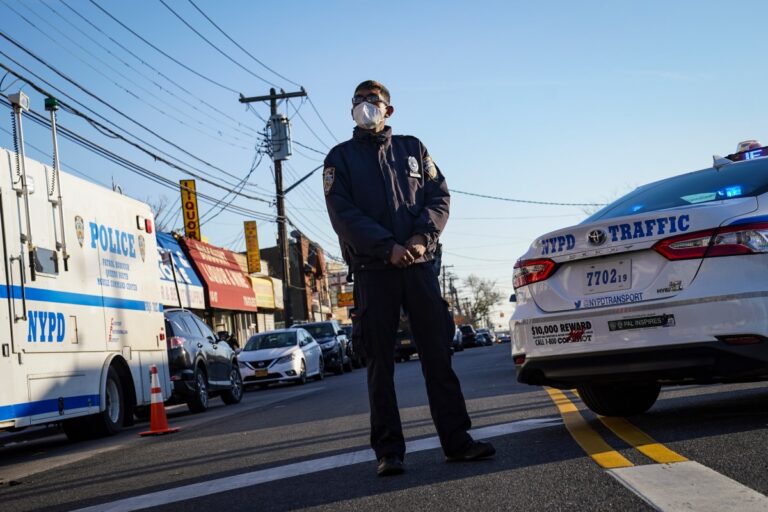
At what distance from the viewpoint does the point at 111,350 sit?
41.4 ft

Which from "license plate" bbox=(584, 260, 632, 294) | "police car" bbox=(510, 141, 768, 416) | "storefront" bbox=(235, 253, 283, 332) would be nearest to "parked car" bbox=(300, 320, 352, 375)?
"storefront" bbox=(235, 253, 283, 332)

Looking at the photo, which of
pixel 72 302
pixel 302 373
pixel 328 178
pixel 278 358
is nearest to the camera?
pixel 328 178

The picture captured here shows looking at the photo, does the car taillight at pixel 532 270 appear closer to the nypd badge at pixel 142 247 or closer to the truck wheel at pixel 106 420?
the truck wheel at pixel 106 420

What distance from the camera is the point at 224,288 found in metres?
39.3

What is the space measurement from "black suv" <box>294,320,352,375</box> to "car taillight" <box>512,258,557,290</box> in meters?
21.7

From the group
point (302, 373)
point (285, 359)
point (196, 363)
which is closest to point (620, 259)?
point (196, 363)

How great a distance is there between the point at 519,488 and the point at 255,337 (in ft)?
66.5

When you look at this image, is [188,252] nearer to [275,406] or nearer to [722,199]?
[275,406]

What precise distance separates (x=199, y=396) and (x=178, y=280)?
16651 mm

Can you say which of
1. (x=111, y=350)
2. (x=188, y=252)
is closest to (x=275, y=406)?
(x=111, y=350)

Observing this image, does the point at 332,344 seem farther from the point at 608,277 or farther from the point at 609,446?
the point at 609,446

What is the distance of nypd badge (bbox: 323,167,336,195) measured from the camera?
5.75m

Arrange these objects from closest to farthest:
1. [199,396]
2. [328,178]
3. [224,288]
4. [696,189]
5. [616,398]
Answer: [328,178] → [696,189] → [616,398] → [199,396] → [224,288]

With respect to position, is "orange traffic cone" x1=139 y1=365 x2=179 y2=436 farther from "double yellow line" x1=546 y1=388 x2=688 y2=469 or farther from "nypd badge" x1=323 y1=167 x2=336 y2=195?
"nypd badge" x1=323 y1=167 x2=336 y2=195
